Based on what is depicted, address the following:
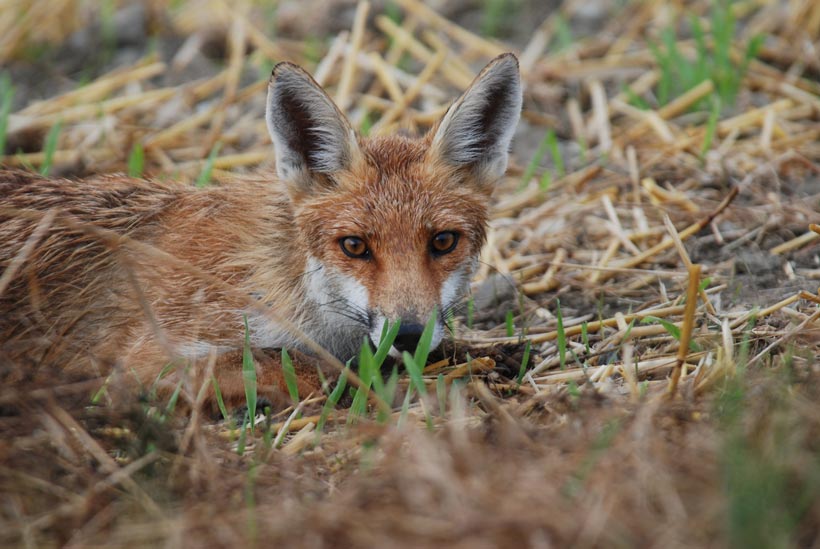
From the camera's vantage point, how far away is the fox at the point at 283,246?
16.4 feet

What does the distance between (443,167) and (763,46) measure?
5.31 m

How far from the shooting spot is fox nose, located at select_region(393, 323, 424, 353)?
4.65 metres

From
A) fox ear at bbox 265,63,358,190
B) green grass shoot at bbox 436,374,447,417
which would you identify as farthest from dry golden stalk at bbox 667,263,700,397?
fox ear at bbox 265,63,358,190

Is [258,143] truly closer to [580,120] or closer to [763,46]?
[580,120]

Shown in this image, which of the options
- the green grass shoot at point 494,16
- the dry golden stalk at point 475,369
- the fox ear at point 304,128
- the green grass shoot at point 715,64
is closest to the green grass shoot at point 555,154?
Result: the green grass shoot at point 715,64

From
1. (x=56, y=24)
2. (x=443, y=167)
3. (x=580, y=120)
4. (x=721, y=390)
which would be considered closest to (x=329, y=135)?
(x=443, y=167)

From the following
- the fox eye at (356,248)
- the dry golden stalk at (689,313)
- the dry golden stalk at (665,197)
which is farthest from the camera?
the dry golden stalk at (665,197)

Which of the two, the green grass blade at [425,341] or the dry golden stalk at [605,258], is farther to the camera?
the dry golden stalk at [605,258]

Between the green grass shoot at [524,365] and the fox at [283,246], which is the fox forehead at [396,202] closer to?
the fox at [283,246]

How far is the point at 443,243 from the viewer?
513 centimetres

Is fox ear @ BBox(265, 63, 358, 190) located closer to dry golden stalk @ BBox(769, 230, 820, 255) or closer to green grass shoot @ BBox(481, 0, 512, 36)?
dry golden stalk @ BBox(769, 230, 820, 255)

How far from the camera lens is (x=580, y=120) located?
28.8 ft

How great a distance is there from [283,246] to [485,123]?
4.72 feet

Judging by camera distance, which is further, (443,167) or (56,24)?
(56,24)
